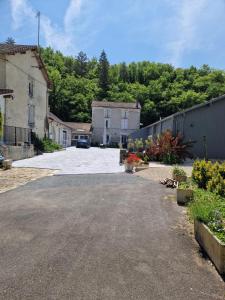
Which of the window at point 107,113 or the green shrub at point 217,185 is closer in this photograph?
the green shrub at point 217,185

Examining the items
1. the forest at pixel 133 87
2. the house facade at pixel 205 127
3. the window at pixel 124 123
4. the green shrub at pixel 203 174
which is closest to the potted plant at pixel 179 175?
the green shrub at pixel 203 174

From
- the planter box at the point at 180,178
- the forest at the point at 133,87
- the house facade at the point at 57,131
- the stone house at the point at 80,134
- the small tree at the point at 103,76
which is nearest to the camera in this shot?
the planter box at the point at 180,178

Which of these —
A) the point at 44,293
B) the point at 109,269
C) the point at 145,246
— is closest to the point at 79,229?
the point at 145,246

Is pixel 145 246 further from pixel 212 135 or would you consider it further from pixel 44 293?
pixel 212 135

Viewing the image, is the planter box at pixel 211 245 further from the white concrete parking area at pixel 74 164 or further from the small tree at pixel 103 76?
the small tree at pixel 103 76

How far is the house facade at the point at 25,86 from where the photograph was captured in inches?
928

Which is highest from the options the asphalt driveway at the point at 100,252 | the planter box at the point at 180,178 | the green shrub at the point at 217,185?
the green shrub at the point at 217,185

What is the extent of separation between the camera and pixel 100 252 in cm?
477

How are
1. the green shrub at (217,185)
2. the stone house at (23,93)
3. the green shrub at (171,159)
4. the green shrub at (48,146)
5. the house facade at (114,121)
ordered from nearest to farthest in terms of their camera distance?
the green shrub at (217,185) < the green shrub at (171,159) < the stone house at (23,93) < the green shrub at (48,146) < the house facade at (114,121)

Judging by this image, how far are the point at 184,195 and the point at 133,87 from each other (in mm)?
77010

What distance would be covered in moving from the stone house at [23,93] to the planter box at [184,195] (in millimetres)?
14290

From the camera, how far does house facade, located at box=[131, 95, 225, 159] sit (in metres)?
14.7

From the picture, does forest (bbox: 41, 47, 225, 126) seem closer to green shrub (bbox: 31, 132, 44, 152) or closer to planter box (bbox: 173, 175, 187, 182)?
green shrub (bbox: 31, 132, 44, 152)

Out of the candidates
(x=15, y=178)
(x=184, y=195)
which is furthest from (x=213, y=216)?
(x=15, y=178)
